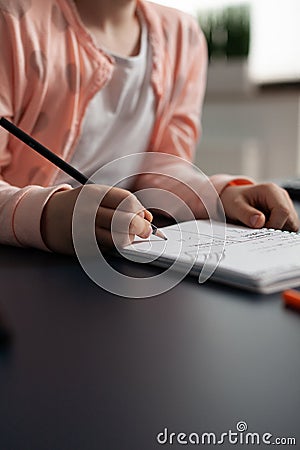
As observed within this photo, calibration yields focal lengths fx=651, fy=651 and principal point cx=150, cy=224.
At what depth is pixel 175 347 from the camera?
0.40 metres

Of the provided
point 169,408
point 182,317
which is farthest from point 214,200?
point 169,408

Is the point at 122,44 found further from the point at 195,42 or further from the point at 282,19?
the point at 282,19

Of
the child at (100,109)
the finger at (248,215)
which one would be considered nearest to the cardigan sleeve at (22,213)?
the child at (100,109)

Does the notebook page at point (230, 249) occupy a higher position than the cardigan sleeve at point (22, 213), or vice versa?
the cardigan sleeve at point (22, 213)

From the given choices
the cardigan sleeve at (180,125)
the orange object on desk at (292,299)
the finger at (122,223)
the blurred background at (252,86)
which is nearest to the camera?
the orange object on desk at (292,299)

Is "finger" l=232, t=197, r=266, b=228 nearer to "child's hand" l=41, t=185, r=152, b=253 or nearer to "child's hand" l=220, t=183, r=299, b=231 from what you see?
"child's hand" l=220, t=183, r=299, b=231

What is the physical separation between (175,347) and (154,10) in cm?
80

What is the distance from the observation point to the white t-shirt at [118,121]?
944 mm

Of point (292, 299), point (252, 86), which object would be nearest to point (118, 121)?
point (292, 299)

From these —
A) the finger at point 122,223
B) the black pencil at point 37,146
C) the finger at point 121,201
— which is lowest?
the finger at point 122,223

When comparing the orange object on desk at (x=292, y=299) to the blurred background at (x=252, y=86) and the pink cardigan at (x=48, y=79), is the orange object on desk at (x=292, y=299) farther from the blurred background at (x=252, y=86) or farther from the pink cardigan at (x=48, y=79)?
the blurred background at (x=252, y=86)

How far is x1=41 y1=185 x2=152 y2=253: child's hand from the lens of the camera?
57 cm

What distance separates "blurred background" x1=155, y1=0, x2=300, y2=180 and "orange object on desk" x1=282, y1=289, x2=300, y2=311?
1.77m

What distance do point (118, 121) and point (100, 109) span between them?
51 mm
